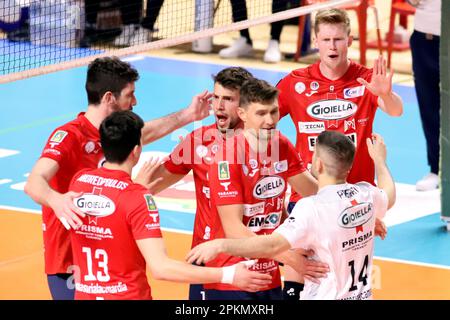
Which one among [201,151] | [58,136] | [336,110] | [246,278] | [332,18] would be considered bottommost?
[246,278]

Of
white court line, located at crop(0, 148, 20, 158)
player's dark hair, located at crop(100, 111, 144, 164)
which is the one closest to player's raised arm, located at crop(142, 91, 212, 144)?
player's dark hair, located at crop(100, 111, 144, 164)

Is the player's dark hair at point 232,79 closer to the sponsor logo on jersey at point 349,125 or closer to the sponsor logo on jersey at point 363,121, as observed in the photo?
the sponsor logo on jersey at point 349,125

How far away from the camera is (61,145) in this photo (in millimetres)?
8281

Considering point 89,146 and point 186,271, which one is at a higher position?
point 89,146

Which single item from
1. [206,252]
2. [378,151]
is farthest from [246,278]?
[378,151]

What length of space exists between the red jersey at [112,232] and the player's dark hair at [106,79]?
1172mm

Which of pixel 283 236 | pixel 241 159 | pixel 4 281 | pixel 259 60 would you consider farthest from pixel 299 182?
pixel 259 60

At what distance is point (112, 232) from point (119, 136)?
67 cm

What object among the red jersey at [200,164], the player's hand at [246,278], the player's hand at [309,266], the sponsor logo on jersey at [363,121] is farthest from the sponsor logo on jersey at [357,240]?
the sponsor logo on jersey at [363,121]

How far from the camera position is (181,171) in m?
9.08

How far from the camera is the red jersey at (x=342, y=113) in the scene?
9.93 metres

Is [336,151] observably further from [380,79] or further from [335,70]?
[335,70]

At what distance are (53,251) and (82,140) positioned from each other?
3.04ft
